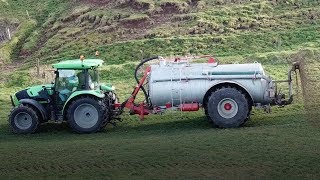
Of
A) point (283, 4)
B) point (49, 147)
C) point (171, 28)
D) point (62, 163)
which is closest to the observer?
point (62, 163)

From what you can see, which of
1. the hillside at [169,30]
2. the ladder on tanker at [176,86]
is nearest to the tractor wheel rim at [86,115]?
the ladder on tanker at [176,86]

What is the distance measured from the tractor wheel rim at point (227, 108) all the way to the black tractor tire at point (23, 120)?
4.90 meters

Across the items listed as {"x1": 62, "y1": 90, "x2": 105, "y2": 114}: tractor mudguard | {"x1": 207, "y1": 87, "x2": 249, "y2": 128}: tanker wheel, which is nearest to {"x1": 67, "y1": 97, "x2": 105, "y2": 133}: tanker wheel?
{"x1": 62, "y1": 90, "x2": 105, "y2": 114}: tractor mudguard

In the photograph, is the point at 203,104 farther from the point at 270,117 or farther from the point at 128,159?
the point at 128,159

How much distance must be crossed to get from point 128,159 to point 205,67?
13.7 feet

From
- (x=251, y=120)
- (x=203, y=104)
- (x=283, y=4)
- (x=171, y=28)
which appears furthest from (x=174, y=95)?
(x=283, y=4)

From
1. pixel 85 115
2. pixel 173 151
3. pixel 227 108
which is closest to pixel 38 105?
pixel 85 115

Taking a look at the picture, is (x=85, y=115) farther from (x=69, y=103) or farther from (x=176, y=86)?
(x=176, y=86)

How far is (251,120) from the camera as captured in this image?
14.9 meters

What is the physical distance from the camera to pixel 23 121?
14828mm

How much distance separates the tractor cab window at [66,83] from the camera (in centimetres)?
1480

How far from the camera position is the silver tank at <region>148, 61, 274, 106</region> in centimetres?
1398

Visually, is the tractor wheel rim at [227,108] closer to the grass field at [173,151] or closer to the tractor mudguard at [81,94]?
the grass field at [173,151]

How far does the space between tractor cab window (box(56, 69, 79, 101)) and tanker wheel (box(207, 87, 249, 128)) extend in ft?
12.2
